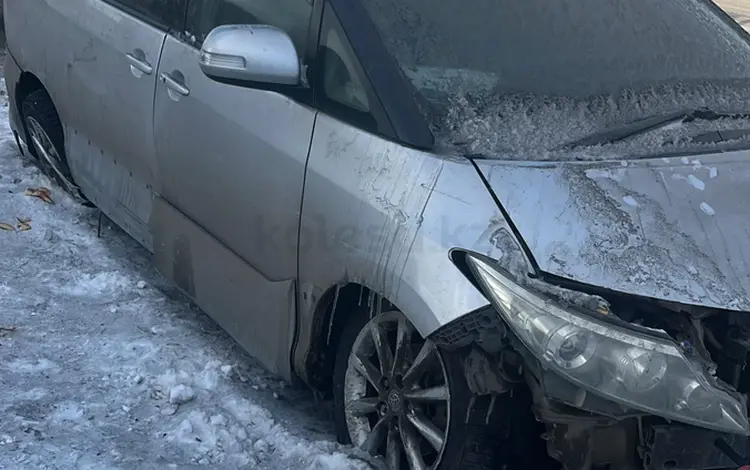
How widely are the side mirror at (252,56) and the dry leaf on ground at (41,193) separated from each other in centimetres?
286

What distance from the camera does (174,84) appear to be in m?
3.82

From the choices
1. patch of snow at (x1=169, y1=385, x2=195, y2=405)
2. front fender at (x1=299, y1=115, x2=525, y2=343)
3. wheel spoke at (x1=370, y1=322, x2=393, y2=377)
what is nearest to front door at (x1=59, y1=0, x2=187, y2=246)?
patch of snow at (x1=169, y1=385, x2=195, y2=405)

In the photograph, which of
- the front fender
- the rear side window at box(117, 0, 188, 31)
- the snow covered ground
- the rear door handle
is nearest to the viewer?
the front fender

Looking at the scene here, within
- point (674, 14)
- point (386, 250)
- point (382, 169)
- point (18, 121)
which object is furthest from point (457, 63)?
point (18, 121)

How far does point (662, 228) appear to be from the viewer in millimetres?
2580

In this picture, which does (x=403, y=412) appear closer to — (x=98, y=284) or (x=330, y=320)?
(x=330, y=320)

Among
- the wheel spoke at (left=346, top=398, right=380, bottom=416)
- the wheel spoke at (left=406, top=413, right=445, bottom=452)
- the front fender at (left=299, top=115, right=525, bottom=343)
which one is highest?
the front fender at (left=299, top=115, right=525, bottom=343)

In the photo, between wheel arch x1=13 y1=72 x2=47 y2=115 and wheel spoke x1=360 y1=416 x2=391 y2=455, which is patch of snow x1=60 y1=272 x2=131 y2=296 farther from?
wheel spoke x1=360 y1=416 x2=391 y2=455

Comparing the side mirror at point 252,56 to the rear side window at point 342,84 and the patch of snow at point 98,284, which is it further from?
the patch of snow at point 98,284

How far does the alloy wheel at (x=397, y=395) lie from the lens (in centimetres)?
287

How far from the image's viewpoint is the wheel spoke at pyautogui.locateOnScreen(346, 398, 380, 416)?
10.4 ft

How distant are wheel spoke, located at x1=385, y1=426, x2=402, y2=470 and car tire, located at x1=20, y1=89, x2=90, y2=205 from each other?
278 centimetres

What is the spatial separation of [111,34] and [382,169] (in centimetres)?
206

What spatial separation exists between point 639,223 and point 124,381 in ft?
7.15
